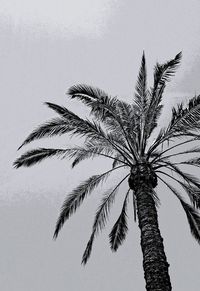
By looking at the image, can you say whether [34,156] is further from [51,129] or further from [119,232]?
[119,232]

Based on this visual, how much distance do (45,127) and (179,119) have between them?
4.14 meters

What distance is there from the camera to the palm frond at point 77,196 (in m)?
17.2

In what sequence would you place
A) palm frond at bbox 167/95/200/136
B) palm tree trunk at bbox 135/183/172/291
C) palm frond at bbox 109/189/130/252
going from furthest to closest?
palm frond at bbox 109/189/130/252 < palm frond at bbox 167/95/200/136 < palm tree trunk at bbox 135/183/172/291

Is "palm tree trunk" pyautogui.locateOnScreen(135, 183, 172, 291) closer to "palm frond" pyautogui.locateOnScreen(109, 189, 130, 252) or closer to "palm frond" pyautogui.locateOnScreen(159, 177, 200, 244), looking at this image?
"palm frond" pyautogui.locateOnScreen(159, 177, 200, 244)

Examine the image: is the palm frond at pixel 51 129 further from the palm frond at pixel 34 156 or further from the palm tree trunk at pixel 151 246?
the palm tree trunk at pixel 151 246

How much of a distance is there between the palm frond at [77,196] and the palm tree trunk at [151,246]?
8.39ft

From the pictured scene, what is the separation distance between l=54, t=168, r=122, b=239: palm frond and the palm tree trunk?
2.56 meters

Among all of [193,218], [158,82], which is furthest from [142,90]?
[193,218]

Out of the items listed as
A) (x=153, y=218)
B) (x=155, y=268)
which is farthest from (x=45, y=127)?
(x=155, y=268)

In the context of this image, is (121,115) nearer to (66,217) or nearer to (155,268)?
(66,217)

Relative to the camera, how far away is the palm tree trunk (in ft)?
41.7

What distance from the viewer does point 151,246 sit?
44.0 feet

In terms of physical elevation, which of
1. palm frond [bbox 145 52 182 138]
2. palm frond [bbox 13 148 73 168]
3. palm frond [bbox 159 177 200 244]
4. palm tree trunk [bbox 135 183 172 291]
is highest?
palm frond [bbox 145 52 182 138]

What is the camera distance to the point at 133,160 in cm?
1576
